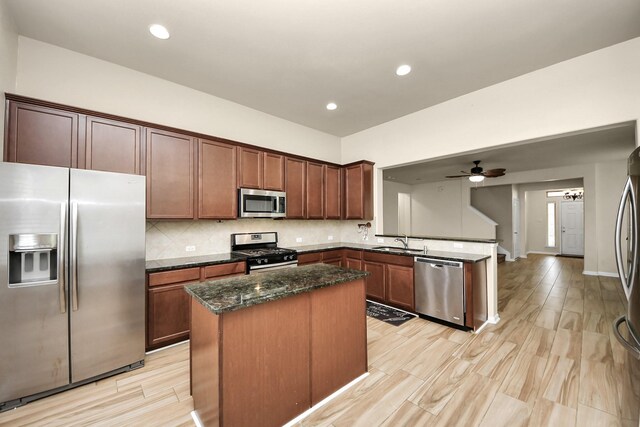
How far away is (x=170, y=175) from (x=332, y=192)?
8.58ft

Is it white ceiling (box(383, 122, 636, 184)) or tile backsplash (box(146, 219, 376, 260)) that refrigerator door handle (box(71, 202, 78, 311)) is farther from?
white ceiling (box(383, 122, 636, 184))

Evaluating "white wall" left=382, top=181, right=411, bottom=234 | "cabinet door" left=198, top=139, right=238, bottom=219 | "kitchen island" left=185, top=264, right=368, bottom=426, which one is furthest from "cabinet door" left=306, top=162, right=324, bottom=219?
"white wall" left=382, top=181, right=411, bottom=234

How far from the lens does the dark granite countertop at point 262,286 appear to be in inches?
56.6

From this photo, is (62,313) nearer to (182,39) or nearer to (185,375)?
(185,375)

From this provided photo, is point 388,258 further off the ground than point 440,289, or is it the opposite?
point 388,258

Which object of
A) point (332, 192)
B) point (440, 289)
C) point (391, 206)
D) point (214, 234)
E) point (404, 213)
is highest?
point (332, 192)

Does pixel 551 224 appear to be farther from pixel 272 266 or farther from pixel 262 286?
pixel 262 286

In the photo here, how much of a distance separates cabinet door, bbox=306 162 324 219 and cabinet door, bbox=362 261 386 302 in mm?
1188

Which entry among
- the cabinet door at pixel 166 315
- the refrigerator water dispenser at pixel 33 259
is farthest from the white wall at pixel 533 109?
the refrigerator water dispenser at pixel 33 259

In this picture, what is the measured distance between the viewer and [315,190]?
14.5ft

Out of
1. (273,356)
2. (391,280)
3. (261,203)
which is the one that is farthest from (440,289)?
(261,203)

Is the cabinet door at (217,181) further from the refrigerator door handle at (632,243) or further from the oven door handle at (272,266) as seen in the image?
the refrigerator door handle at (632,243)

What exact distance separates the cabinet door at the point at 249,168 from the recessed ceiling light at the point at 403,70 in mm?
2032

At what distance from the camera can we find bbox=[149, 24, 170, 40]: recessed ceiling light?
231 centimetres
